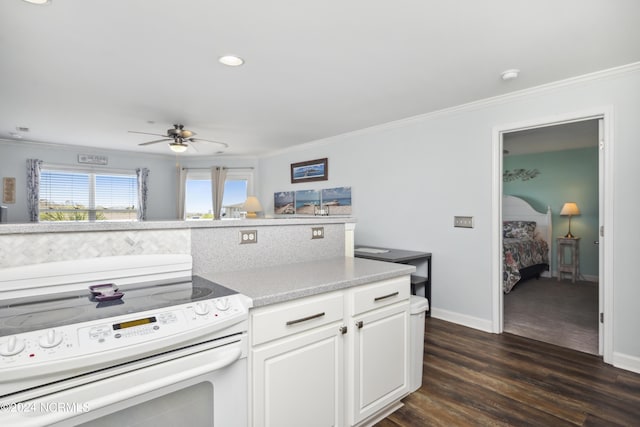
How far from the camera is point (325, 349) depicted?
60.1 inches

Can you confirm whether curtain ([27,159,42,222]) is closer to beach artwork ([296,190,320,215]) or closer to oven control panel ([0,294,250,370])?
beach artwork ([296,190,320,215])

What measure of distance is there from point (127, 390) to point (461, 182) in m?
3.37

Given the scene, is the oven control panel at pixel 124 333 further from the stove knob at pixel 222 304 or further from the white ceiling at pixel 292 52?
the white ceiling at pixel 292 52

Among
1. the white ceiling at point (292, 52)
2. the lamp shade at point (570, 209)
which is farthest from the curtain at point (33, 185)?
the lamp shade at point (570, 209)

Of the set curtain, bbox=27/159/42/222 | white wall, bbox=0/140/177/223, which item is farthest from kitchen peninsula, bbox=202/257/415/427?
curtain, bbox=27/159/42/222

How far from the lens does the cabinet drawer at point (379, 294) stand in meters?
1.66

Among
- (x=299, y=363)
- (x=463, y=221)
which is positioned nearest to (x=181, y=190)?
(x=463, y=221)

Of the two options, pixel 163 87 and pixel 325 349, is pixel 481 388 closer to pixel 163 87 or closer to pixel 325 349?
pixel 325 349

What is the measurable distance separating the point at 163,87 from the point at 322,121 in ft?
6.03

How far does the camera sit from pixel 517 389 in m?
2.19

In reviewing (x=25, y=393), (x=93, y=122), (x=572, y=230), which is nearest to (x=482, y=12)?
(x=25, y=393)

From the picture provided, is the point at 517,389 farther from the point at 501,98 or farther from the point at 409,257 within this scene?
the point at 501,98

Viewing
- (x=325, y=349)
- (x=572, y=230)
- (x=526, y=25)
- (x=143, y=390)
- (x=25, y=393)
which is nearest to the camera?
(x=25, y=393)

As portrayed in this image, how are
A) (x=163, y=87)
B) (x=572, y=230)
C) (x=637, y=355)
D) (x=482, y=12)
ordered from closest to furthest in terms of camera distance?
(x=482, y=12) → (x=637, y=355) → (x=163, y=87) → (x=572, y=230)
